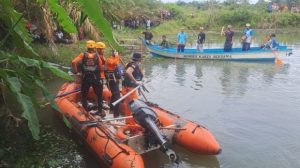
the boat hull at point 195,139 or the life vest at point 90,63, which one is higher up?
the life vest at point 90,63

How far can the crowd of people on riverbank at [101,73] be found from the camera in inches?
317

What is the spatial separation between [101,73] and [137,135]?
1896 mm

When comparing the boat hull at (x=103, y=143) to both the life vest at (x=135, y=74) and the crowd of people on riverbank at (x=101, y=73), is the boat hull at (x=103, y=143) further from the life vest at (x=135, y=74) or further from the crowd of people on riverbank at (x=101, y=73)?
the life vest at (x=135, y=74)

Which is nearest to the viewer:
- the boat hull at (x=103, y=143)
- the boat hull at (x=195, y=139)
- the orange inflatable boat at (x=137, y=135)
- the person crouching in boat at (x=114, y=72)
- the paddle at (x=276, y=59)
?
the boat hull at (x=103, y=143)

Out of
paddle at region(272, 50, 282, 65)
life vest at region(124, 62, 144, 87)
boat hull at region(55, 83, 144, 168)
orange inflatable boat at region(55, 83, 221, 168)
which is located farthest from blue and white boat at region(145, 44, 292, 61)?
boat hull at region(55, 83, 144, 168)

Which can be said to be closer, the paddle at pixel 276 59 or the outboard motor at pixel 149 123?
the outboard motor at pixel 149 123

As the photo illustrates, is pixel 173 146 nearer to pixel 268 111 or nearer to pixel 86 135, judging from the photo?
pixel 86 135

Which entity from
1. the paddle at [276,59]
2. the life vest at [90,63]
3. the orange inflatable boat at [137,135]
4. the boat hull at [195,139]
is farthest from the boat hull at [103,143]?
the paddle at [276,59]

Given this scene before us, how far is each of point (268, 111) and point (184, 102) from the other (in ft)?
7.58

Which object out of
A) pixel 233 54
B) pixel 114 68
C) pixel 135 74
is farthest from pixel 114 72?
pixel 233 54

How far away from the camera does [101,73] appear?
8383mm

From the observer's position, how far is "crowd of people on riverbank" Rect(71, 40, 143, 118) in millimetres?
8055

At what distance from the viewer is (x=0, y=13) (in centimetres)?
475

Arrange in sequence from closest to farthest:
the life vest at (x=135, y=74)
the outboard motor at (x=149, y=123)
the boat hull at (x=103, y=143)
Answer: the boat hull at (x=103, y=143) < the outboard motor at (x=149, y=123) < the life vest at (x=135, y=74)
